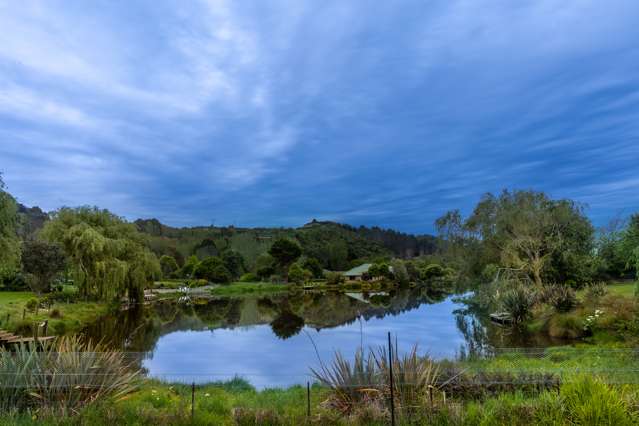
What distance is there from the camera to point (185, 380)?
1014cm

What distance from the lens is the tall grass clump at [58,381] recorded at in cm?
514

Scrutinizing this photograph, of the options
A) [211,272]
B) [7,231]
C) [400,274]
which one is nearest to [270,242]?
[211,272]

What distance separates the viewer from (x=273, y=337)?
1788 centimetres

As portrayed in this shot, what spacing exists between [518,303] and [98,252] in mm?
22124

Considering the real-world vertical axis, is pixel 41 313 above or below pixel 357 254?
below

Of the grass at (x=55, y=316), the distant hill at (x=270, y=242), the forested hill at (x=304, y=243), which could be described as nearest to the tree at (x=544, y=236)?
the grass at (x=55, y=316)

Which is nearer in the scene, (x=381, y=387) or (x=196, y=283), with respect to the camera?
(x=381, y=387)

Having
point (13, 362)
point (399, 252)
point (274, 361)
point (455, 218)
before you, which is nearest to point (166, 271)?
point (455, 218)

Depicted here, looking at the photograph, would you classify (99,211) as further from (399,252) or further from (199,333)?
(399,252)

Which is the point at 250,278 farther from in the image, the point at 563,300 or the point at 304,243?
the point at 563,300

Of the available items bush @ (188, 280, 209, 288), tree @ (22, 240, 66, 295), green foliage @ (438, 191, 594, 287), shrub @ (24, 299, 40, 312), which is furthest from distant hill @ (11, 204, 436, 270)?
green foliage @ (438, 191, 594, 287)

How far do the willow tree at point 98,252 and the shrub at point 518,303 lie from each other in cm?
2083

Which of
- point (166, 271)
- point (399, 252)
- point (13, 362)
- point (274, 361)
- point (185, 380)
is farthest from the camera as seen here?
point (399, 252)

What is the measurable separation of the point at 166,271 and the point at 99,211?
101 ft
